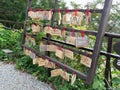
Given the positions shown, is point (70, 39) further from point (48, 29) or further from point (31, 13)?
point (31, 13)

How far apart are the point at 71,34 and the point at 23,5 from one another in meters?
10.6

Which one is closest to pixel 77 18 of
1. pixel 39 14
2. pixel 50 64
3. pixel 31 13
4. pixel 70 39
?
pixel 70 39

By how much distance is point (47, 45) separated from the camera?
14.6ft

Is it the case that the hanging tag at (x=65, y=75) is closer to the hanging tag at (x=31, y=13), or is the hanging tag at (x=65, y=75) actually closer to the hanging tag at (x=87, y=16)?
the hanging tag at (x=87, y=16)

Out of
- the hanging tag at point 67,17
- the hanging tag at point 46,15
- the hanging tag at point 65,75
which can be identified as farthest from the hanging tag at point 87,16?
the hanging tag at point 46,15

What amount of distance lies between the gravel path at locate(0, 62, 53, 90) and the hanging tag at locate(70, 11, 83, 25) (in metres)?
1.32

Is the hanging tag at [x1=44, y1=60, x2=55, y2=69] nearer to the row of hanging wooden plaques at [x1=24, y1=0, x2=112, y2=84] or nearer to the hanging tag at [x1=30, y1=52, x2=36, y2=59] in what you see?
the row of hanging wooden plaques at [x1=24, y1=0, x2=112, y2=84]

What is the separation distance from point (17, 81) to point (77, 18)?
6.00 feet

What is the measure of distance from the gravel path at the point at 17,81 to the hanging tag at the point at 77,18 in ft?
4.32

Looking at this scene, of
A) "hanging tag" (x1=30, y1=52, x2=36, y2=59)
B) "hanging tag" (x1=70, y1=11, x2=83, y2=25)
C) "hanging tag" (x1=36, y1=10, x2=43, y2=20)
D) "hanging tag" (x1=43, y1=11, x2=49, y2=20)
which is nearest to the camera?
"hanging tag" (x1=70, y1=11, x2=83, y2=25)

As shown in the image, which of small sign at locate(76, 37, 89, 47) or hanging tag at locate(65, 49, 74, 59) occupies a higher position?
small sign at locate(76, 37, 89, 47)

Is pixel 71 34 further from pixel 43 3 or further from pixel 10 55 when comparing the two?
pixel 43 3

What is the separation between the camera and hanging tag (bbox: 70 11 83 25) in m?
3.53

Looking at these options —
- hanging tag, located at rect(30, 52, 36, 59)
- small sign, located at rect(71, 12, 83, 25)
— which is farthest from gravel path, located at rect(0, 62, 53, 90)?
small sign, located at rect(71, 12, 83, 25)
